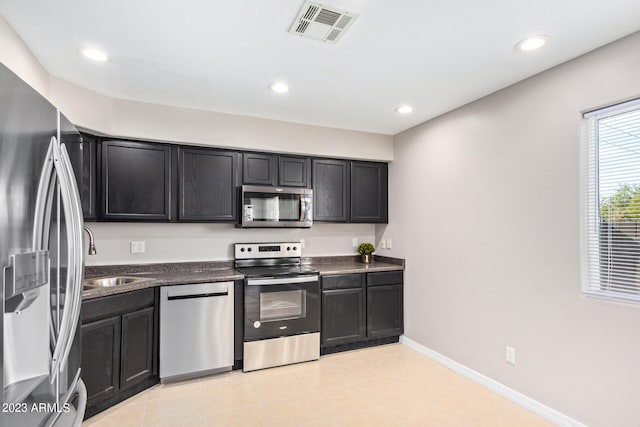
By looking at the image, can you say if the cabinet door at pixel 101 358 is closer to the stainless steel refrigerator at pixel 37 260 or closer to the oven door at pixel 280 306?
the oven door at pixel 280 306

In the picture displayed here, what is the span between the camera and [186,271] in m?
3.63

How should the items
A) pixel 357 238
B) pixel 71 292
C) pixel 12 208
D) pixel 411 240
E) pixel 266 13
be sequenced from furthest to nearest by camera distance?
pixel 357 238 < pixel 411 240 < pixel 266 13 < pixel 71 292 < pixel 12 208

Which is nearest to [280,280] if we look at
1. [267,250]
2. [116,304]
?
[267,250]

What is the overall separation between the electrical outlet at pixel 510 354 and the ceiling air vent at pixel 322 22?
2.67 m

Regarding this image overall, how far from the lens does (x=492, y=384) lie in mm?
2941

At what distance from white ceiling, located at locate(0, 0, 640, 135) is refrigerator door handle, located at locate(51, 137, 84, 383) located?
44.7 inches

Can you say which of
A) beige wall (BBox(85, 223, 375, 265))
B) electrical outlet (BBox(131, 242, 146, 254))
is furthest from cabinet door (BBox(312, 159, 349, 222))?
electrical outlet (BBox(131, 242, 146, 254))

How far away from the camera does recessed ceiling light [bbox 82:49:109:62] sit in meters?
2.31

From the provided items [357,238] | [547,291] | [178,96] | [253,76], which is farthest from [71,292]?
[357,238]

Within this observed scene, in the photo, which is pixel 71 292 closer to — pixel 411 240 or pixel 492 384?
pixel 492 384

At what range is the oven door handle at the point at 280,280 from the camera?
10.9 feet

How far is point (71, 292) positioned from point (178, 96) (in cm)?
237

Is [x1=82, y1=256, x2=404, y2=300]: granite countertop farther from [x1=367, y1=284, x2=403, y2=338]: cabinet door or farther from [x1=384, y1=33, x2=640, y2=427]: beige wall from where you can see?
[x1=384, y1=33, x2=640, y2=427]: beige wall

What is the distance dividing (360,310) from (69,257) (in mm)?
3122
